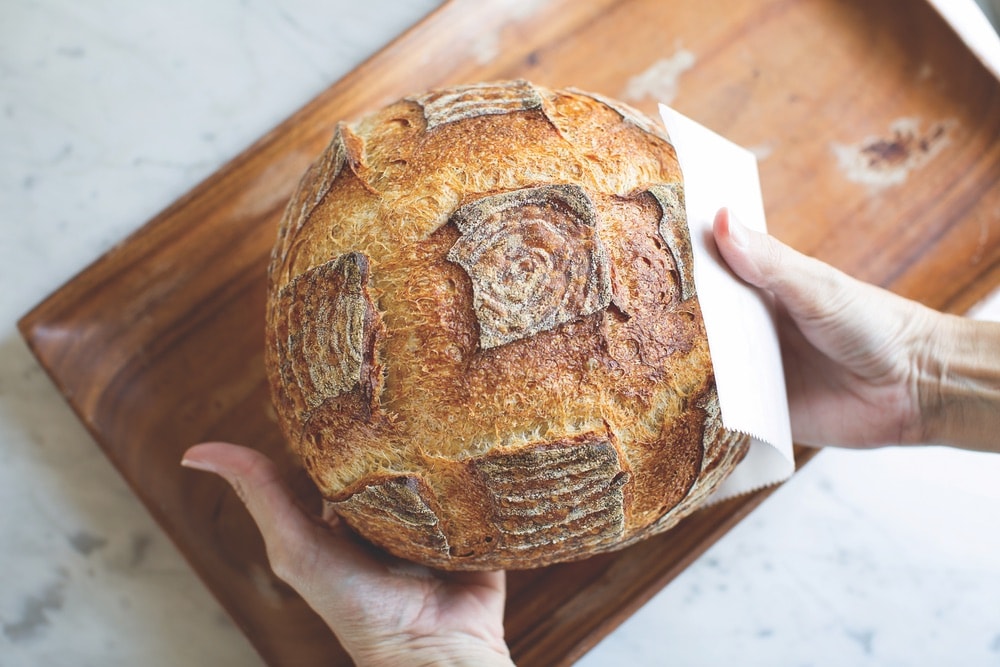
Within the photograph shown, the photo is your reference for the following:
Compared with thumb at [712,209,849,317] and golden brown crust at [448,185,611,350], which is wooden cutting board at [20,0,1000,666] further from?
golden brown crust at [448,185,611,350]

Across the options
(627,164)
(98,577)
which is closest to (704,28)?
(627,164)

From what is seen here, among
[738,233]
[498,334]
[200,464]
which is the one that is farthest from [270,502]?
[738,233]

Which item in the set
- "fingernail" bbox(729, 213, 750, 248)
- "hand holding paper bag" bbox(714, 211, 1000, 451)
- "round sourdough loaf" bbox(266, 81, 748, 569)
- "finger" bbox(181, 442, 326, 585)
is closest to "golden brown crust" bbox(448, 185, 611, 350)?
"round sourdough loaf" bbox(266, 81, 748, 569)

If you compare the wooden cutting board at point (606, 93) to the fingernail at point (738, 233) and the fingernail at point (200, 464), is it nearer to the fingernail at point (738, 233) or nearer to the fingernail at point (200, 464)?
the fingernail at point (200, 464)

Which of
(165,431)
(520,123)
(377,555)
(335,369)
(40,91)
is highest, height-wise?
(40,91)

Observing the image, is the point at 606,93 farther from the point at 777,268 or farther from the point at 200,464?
the point at 200,464

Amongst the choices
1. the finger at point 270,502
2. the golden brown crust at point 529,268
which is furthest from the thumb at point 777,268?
the finger at point 270,502

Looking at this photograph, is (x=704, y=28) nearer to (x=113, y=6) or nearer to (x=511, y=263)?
(x=511, y=263)
